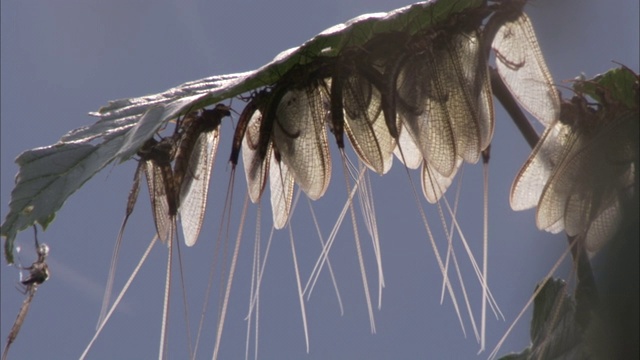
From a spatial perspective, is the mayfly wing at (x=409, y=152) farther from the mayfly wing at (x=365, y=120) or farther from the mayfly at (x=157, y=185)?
the mayfly at (x=157, y=185)

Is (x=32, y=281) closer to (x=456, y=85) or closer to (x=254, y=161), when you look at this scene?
(x=254, y=161)

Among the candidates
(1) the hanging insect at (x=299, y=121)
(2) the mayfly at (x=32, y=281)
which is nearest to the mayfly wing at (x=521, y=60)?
(1) the hanging insect at (x=299, y=121)

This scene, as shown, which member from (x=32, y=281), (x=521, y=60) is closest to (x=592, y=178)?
(x=521, y=60)

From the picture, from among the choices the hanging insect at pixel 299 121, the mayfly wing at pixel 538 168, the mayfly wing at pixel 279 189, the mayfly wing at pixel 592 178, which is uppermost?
the hanging insect at pixel 299 121

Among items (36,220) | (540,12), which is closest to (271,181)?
(36,220)

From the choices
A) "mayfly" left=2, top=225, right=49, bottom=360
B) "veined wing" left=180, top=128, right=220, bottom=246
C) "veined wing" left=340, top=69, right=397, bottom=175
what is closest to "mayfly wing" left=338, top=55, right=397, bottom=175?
"veined wing" left=340, top=69, right=397, bottom=175

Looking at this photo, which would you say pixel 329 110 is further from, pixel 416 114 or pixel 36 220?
pixel 36 220

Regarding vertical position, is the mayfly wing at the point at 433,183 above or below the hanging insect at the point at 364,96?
below
